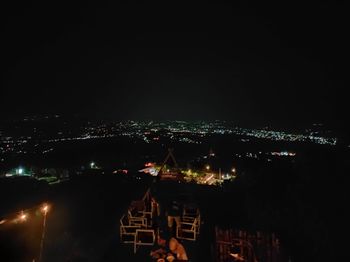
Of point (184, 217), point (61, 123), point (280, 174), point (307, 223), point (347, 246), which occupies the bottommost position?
point (347, 246)

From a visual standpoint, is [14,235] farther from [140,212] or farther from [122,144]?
[122,144]

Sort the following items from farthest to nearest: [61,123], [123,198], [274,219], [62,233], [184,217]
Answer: [61,123] → [123,198] → [62,233] → [274,219] → [184,217]

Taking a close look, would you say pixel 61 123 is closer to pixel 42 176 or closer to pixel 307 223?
pixel 42 176

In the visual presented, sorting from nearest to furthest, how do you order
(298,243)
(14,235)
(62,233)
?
(298,243)
(14,235)
(62,233)

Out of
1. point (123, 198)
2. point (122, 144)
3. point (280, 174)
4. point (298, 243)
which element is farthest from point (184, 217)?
point (122, 144)

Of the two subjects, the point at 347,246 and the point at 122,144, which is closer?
the point at 347,246

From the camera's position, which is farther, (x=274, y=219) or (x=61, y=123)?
(x=61, y=123)

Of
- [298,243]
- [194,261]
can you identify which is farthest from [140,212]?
[298,243]

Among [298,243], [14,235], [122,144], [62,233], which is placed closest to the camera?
[298,243]

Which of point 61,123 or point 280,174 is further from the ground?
point 61,123
